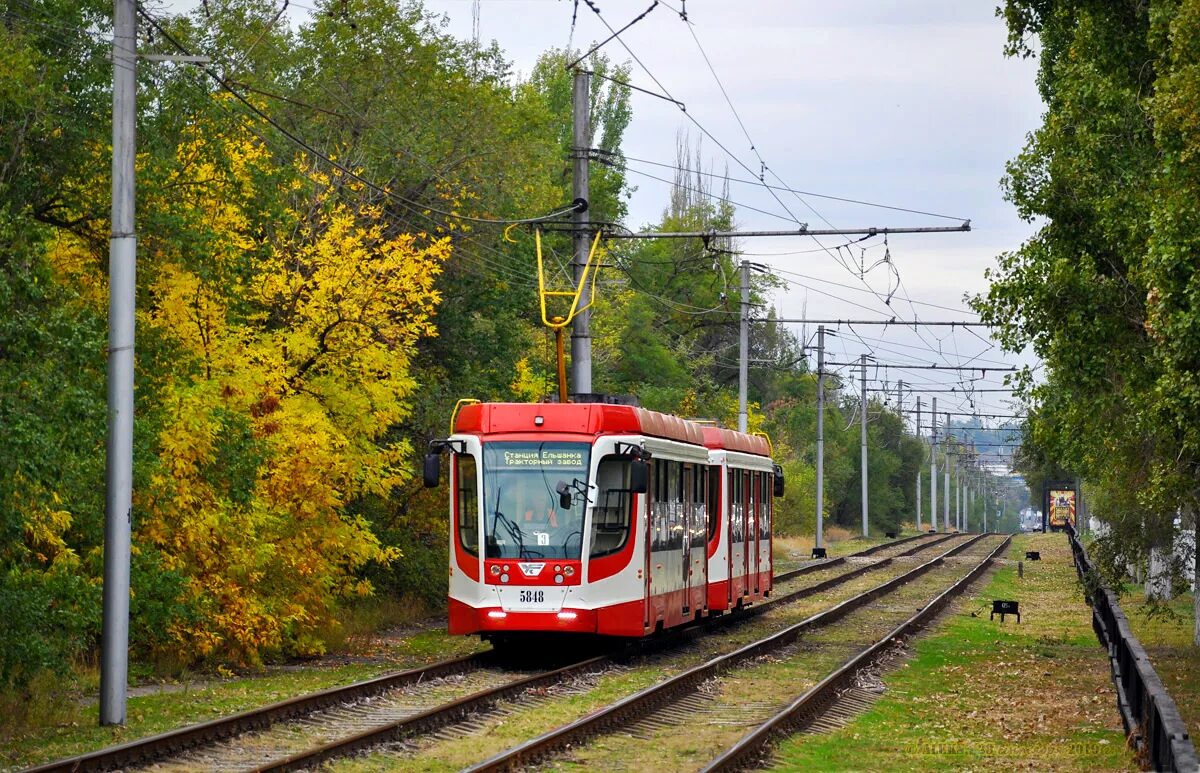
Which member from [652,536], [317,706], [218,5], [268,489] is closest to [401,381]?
[268,489]

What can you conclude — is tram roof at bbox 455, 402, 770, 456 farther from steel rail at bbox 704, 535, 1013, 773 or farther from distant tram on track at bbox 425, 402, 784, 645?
steel rail at bbox 704, 535, 1013, 773

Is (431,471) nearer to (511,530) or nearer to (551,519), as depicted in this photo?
(511,530)

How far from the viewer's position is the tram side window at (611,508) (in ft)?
70.6

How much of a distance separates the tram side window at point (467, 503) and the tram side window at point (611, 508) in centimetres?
150

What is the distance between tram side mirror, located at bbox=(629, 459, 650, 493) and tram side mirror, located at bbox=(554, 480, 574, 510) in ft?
2.57

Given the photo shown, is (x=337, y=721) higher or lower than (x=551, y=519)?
lower

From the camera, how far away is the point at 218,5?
41438 mm

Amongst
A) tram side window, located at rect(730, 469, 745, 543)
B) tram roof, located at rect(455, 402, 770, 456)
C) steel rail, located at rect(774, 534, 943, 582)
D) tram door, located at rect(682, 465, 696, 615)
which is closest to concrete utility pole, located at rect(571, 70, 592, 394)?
tram door, located at rect(682, 465, 696, 615)

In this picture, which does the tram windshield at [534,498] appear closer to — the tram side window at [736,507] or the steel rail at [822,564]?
the tram side window at [736,507]

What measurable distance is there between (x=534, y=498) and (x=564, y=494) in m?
0.44

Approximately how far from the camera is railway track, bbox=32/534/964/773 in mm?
12945

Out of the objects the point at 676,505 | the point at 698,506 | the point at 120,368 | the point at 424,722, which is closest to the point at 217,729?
the point at 424,722

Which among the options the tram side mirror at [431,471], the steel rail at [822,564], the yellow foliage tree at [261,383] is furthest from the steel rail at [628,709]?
the steel rail at [822,564]

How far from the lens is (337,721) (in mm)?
15906
